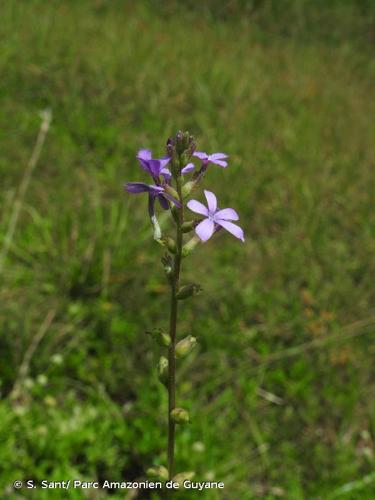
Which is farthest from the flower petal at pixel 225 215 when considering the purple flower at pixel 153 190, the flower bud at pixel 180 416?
the flower bud at pixel 180 416

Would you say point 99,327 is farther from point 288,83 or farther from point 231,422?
point 288,83

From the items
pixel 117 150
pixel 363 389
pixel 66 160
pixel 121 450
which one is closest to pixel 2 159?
pixel 66 160

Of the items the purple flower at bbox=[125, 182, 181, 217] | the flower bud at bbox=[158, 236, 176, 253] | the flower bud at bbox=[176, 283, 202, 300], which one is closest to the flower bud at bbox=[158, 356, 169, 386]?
the flower bud at bbox=[176, 283, 202, 300]

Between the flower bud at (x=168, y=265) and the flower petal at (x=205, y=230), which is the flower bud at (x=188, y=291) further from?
the flower petal at (x=205, y=230)

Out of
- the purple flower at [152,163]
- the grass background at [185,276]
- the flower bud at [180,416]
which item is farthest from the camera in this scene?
the grass background at [185,276]

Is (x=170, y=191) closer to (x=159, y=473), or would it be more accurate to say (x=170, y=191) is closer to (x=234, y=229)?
(x=234, y=229)

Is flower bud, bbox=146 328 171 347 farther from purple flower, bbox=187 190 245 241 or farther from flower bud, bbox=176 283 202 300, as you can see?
purple flower, bbox=187 190 245 241
